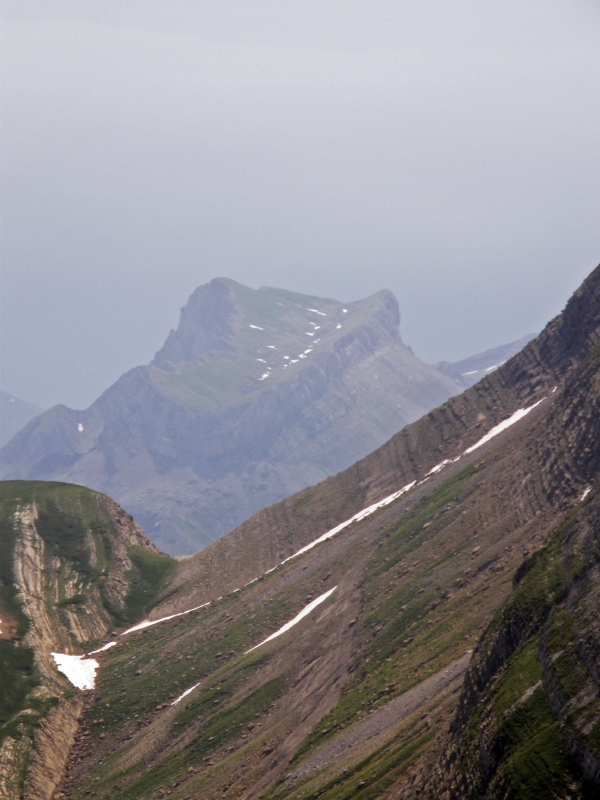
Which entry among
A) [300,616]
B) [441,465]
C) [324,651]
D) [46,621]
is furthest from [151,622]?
[441,465]

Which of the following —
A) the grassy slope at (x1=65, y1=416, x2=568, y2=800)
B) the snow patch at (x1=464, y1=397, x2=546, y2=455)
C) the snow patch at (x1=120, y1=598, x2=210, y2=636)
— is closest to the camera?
the grassy slope at (x1=65, y1=416, x2=568, y2=800)

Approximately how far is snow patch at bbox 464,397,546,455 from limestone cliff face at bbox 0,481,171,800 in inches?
3225

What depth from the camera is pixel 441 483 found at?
163875 millimetres

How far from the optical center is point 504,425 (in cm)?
17300

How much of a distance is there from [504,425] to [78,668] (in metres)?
95.4

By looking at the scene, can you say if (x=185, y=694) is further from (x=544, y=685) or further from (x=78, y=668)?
(x=544, y=685)

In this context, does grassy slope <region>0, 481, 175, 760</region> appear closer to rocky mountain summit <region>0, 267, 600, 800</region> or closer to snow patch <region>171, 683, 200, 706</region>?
rocky mountain summit <region>0, 267, 600, 800</region>

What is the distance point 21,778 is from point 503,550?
71.6 metres

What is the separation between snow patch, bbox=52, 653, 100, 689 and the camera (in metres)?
142

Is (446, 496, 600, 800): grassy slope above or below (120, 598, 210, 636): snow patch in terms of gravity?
below

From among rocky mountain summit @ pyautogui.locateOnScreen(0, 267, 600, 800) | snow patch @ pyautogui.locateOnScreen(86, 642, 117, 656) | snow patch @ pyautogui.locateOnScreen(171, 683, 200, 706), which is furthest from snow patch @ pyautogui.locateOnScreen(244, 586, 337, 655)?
snow patch @ pyautogui.locateOnScreen(86, 642, 117, 656)

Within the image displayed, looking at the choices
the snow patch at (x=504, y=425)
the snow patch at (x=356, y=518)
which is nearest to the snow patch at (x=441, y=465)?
the snow patch at (x=504, y=425)

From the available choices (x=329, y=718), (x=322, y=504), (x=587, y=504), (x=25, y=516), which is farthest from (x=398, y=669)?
(x=25, y=516)

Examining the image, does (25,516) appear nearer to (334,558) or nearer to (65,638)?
(65,638)
